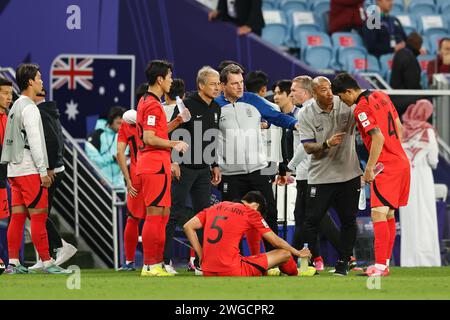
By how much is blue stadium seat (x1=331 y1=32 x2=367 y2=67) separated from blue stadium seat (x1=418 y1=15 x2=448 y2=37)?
1.92 m

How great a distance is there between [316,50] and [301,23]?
39.4 inches

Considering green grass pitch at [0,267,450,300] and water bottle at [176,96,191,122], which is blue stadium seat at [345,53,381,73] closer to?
water bottle at [176,96,191,122]

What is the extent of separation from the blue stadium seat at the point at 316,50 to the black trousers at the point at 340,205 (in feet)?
24.0

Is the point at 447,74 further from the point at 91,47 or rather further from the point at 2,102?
the point at 2,102

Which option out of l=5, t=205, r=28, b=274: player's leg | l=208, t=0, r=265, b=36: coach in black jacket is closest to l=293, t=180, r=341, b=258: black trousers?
l=5, t=205, r=28, b=274: player's leg

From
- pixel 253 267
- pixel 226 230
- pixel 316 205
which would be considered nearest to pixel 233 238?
pixel 226 230

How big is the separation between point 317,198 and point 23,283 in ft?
9.11

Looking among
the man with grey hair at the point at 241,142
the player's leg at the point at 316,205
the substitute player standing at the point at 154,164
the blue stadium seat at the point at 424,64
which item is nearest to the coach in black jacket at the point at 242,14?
the blue stadium seat at the point at 424,64

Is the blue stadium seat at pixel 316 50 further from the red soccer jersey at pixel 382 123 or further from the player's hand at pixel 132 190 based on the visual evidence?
the red soccer jersey at pixel 382 123

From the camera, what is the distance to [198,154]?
476 inches

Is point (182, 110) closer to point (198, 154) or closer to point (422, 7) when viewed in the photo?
point (198, 154)

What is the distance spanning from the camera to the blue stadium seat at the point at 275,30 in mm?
19281
